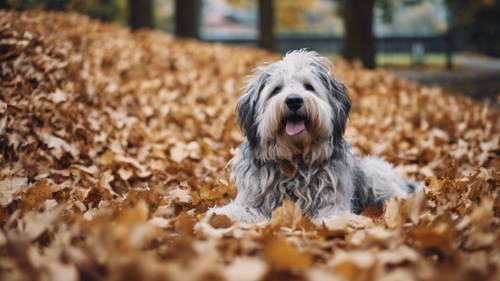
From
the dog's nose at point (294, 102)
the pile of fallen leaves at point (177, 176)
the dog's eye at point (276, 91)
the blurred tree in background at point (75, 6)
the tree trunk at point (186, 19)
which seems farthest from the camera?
the tree trunk at point (186, 19)

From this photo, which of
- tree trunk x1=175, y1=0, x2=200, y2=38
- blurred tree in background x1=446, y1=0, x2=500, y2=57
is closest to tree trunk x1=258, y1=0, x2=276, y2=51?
tree trunk x1=175, y1=0, x2=200, y2=38

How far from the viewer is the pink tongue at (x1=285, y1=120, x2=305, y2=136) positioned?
13.1 feet

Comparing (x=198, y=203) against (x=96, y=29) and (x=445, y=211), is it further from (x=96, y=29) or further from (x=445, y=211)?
(x=96, y=29)

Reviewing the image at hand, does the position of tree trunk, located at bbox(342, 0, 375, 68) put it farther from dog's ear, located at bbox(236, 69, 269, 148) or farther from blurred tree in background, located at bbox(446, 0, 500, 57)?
dog's ear, located at bbox(236, 69, 269, 148)

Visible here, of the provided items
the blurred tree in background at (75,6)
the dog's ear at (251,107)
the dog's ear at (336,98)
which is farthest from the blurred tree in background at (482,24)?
the dog's ear at (251,107)

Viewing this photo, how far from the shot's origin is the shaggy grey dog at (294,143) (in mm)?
4012

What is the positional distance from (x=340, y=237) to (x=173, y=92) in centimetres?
580

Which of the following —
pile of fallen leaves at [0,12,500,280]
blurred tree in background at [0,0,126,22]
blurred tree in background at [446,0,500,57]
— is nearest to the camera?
pile of fallen leaves at [0,12,500,280]

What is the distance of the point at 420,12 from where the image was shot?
281 feet

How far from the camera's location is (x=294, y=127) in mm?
4027

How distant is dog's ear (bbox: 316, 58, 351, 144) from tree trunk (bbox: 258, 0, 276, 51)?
19.0 m

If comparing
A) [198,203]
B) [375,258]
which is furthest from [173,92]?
[375,258]

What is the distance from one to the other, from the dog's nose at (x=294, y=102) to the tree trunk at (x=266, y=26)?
19.4m

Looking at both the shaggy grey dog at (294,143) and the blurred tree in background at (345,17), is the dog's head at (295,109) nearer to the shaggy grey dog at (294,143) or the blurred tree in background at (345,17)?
the shaggy grey dog at (294,143)
